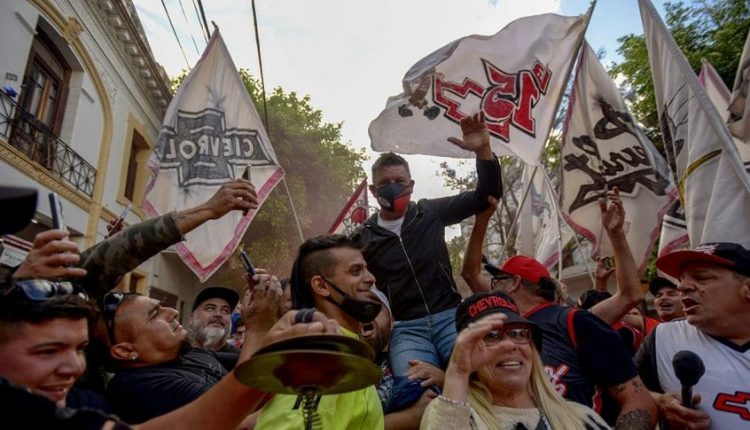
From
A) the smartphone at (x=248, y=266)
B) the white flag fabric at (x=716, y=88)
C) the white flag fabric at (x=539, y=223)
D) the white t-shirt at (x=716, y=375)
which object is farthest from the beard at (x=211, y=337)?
the white flag fabric at (x=716, y=88)

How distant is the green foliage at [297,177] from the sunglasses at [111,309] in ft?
49.6

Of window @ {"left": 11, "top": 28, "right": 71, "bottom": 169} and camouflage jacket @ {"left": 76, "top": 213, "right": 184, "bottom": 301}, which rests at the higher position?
window @ {"left": 11, "top": 28, "right": 71, "bottom": 169}

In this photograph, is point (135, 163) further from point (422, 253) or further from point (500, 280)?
point (500, 280)

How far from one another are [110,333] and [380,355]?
154 centimetres

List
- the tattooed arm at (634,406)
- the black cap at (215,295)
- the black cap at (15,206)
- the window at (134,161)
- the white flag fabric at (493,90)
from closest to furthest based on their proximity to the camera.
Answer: the black cap at (15,206), the tattooed arm at (634,406), the black cap at (215,295), the white flag fabric at (493,90), the window at (134,161)

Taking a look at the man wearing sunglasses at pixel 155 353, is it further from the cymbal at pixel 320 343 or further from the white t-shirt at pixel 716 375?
the white t-shirt at pixel 716 375

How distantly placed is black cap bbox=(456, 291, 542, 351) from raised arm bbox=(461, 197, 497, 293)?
94 centimetres

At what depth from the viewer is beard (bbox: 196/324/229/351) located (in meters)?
4.34

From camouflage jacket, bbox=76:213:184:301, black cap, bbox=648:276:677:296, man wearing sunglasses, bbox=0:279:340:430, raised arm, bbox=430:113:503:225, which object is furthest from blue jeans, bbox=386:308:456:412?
black cap, bbox=648:276:677:296

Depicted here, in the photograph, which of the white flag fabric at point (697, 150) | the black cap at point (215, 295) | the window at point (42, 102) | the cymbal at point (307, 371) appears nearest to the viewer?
the cymbal at point (307, 371)

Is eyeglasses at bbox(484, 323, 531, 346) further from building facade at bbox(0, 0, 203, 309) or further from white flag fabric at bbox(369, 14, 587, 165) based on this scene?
building facade at bbox(0, 0, 203, 309)

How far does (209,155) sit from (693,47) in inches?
402

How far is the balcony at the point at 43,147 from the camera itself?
29.5 feet

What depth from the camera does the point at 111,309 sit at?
8.70 feet
